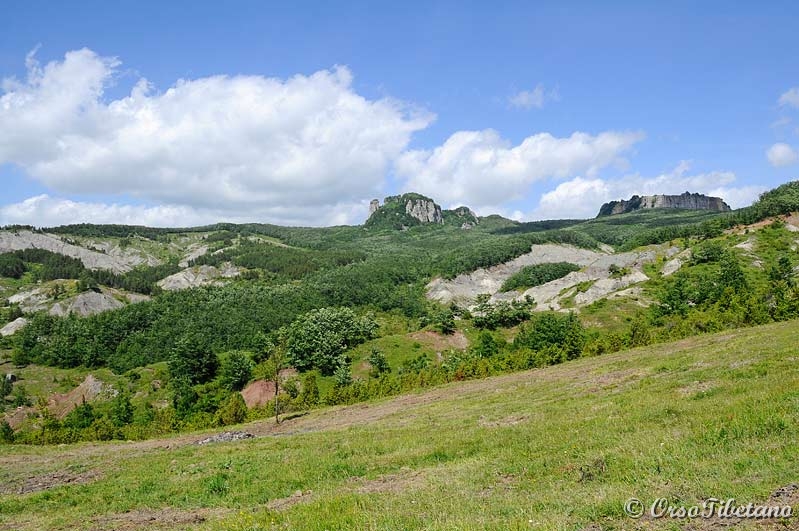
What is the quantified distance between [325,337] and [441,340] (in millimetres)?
29730

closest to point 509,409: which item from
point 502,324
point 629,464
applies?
point 629,464

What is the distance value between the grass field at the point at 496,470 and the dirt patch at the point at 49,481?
19 cm

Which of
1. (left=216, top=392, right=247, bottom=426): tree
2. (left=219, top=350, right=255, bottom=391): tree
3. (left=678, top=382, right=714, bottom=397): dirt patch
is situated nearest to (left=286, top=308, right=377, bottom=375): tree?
(left=219, top=350, right=255, bottom=391): tree

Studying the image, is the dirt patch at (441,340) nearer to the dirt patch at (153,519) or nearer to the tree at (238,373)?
the tree at (238,373)

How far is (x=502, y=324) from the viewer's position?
435 feet

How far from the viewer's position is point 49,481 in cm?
2788

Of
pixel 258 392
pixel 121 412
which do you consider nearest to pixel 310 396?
pixel 258 392

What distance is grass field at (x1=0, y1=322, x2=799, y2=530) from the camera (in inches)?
424

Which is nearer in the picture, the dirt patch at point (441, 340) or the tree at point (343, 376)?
the tree at point (343, 376)

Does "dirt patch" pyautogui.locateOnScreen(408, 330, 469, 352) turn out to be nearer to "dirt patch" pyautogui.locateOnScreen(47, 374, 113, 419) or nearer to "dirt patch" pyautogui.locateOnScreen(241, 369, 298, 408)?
"dirt patch" pyautogui.locateOnScreen(241, 369, 298, 408)

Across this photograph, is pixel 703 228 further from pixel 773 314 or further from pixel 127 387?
pixel 127 387

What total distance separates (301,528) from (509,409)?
76.0ft
